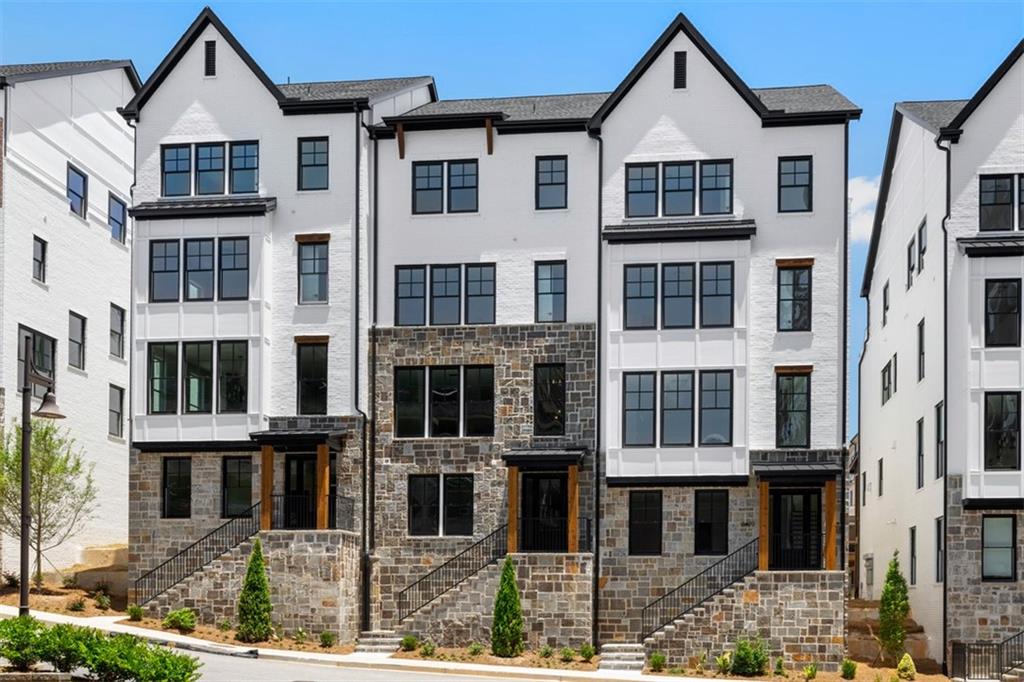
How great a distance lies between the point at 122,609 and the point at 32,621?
1768 centimetres

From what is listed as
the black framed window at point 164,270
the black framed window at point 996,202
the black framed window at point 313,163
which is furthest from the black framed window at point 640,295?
the black framed window at point 164,270

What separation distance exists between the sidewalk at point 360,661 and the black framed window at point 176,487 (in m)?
4.54

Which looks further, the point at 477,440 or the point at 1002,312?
the point at 477,440

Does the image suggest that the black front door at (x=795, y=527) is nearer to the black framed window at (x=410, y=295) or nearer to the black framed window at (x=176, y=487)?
the black framed window at (x=410, y=295)

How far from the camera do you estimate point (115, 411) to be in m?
56.3

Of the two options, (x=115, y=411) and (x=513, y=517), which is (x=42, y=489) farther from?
(x=513, y=517)

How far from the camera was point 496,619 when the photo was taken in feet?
136

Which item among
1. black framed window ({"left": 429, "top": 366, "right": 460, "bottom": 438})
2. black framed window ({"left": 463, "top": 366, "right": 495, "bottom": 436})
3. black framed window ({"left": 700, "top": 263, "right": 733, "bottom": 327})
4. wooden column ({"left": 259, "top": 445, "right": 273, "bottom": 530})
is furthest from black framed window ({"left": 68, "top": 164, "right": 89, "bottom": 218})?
black framed window ({"left": 700, "top": 263, "right": 733, "bottom": 327})

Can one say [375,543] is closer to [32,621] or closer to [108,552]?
[108,552]

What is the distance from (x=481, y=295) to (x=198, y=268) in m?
8.12

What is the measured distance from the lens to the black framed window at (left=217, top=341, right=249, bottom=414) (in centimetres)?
4472

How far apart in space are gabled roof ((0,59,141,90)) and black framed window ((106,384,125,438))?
11.0m

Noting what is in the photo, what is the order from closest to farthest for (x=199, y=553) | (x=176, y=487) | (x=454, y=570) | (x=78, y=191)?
(x=454, y=570) → (x=199, y=553) → (x=176, y=487) → (x=78, y=191)

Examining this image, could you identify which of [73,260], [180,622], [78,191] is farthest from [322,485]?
[78,191]
